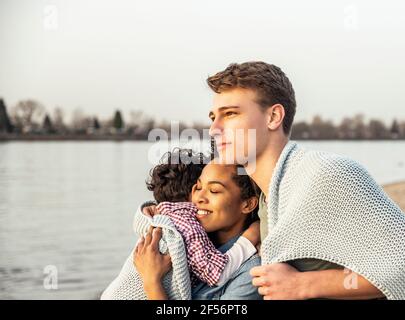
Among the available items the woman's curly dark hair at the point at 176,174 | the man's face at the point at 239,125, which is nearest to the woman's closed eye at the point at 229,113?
the man's face at the point at 239,125

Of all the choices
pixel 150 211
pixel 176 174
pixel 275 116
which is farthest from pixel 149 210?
pixel 275 116

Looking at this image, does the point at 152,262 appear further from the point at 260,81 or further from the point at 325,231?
the point at 260,81

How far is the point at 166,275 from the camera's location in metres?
3.37

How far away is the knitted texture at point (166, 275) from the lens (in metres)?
3.30

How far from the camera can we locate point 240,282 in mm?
3318

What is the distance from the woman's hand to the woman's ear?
0.38m

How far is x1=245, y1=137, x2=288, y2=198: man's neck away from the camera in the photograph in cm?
343

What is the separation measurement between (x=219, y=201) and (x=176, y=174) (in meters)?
0.34

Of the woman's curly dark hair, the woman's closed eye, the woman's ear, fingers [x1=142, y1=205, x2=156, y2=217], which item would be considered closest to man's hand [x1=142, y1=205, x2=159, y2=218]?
fingers [x1=142, y1=205, x2=156, y2=217]

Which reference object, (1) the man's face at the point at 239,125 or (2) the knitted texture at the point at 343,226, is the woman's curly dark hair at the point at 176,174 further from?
(2) the knitted texture at the point at 343,226

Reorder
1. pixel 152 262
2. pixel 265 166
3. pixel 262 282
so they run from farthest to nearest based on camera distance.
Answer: pixel 265 166 < pixel 152 262 < pixel 262 282

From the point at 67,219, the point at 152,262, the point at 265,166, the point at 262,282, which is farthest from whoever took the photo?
the point at 67,219
